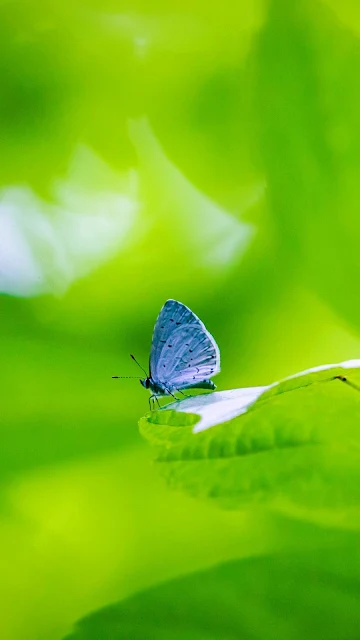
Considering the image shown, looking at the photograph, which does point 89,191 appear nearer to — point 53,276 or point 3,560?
point 53,276

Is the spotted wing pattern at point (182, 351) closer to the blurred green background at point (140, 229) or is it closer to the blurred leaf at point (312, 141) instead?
the blurred green background at point (140, 229)

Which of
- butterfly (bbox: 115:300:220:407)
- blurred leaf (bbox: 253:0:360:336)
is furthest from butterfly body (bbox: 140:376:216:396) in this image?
blurred leaf (bbox: 253:0:360:336)

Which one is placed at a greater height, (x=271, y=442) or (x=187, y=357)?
(x=187, y=357)

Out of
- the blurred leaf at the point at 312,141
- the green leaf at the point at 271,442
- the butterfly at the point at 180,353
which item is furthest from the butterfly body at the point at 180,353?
the green leaf at the point at 271,442

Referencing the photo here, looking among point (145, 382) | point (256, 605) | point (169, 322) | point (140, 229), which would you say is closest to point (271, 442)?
point (256, 605)

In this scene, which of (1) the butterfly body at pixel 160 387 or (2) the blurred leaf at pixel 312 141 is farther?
(2) the blurred leaf at pixel 312 141

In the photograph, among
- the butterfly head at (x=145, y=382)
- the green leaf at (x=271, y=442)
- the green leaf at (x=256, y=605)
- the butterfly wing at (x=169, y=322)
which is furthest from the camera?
the butterfly head at (x=145, y=382)

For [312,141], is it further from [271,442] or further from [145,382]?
[271,442]
